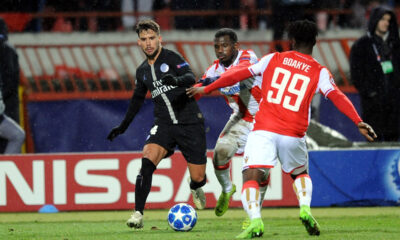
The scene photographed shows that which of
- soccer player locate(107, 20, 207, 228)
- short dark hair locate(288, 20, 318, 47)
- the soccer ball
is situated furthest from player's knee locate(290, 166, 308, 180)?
soccer player locate(107, 20, 207, 228)

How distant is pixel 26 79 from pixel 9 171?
2.79 metres

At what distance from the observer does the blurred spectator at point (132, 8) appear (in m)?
19.3

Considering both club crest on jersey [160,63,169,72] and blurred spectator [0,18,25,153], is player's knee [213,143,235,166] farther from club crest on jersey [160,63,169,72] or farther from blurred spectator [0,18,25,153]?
blurred spectator [0,18,25,153]

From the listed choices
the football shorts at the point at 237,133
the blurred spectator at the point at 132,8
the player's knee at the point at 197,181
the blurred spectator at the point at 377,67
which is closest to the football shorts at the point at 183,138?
the player's knee at the point at 197,181

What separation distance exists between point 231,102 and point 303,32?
2.29 metres

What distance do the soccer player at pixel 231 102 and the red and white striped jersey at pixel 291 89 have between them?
1.66 metres

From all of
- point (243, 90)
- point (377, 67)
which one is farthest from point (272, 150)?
point (377, 67)

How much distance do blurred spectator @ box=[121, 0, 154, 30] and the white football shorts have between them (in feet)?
37.2

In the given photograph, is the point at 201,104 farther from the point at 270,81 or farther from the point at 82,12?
the point at 270,81

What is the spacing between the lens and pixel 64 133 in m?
14.9

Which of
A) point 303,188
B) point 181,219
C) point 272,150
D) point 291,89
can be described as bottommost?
point 181,219

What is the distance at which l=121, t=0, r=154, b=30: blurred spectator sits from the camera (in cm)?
1928

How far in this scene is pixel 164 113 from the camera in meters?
9.80

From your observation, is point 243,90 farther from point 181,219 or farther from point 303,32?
point 303,32
